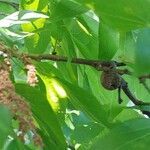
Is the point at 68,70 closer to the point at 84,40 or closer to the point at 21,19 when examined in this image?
the point at 84,40

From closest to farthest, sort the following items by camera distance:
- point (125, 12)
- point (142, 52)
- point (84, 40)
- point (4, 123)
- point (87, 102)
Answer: point (4, 123)
point (125, 12)
point (142, 52)
point (87, 102)
point (84, 40)

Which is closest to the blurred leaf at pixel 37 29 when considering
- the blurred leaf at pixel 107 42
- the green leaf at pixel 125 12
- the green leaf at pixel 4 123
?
the blurred leaf at pixel 107 42

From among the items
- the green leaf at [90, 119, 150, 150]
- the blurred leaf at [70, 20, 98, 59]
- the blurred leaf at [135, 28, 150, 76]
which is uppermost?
the blurred leaf at [135, 28, 150, 76]

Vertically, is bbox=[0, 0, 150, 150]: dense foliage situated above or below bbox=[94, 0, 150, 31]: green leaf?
below

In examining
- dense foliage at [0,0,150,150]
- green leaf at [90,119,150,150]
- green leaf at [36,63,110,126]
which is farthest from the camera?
green leaf at [36,63,110,126]

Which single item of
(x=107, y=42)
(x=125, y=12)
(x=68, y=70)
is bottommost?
(x=68, y=70)

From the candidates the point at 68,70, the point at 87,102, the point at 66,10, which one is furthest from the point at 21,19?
the point at 68,70

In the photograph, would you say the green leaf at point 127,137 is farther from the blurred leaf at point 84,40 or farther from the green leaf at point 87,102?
the blurred leaf at point 84,40

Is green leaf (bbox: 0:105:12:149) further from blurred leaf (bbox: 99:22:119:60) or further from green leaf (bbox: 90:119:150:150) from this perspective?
blurred leaf (bbox: 99:22:119:60)

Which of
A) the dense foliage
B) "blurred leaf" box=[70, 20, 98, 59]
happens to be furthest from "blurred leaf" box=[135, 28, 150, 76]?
"blurred leaf" box=[70, 20, 98, 59]
